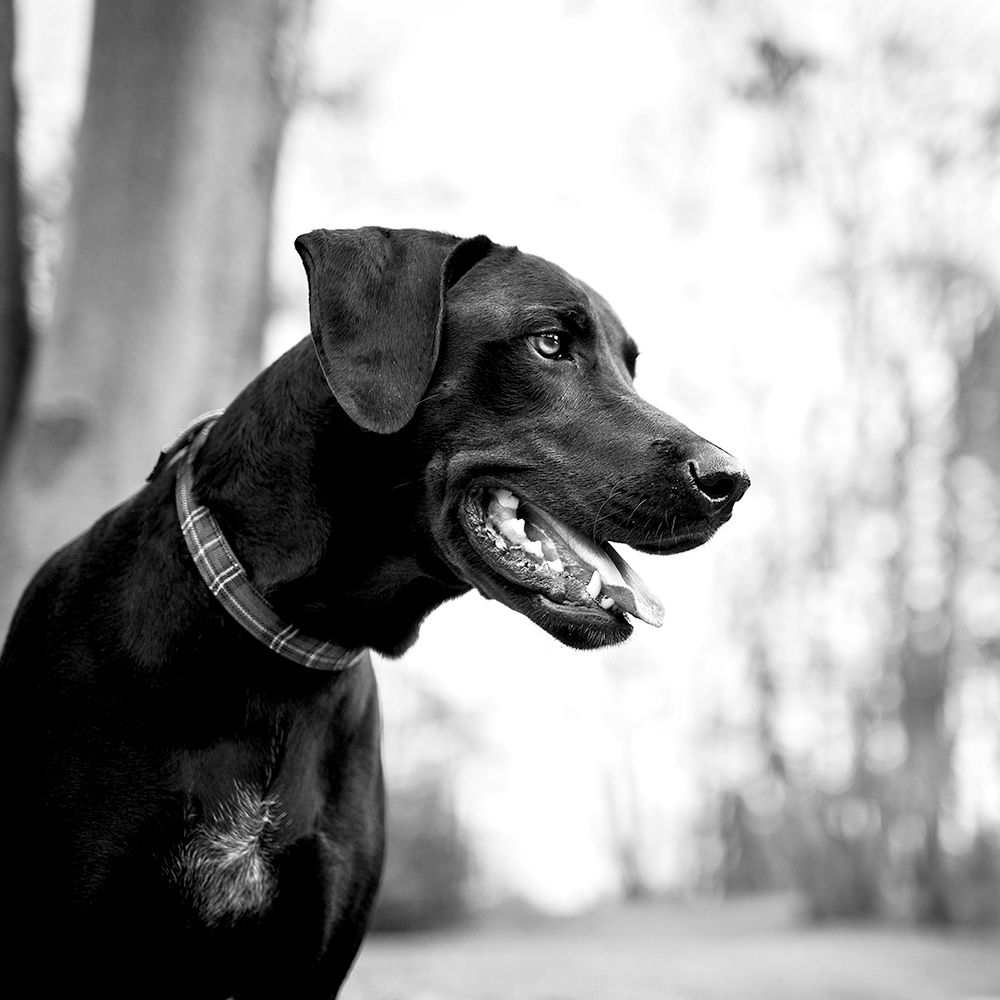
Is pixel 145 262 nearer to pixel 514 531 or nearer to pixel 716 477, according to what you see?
pixel 514 531

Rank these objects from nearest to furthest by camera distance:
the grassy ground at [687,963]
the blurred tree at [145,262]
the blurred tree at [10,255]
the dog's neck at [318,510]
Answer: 1. the dog's neck at [318,510]
2. the blurred tree at [145,262]
3. the blurred tree at [10,255]
4. the grassy ground at [687,963]

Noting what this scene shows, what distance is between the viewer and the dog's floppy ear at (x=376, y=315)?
2572 millimetres

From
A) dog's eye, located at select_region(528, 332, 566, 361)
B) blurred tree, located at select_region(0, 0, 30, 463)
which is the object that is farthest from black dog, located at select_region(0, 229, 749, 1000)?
blurred tree, located at select_region(0, 0, 30, 463)

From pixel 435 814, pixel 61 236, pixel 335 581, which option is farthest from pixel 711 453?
pixel 435 814

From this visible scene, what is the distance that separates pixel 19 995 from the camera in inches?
101

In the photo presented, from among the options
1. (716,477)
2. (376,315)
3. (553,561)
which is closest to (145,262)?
(376,315)

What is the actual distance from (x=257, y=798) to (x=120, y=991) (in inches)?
18.5

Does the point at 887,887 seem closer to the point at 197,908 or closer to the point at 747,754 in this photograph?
the point at 747,754

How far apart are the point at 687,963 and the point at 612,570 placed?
6266 mm

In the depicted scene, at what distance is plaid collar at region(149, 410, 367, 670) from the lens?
2.62 meters

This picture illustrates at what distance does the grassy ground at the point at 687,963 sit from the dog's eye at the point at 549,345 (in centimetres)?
451

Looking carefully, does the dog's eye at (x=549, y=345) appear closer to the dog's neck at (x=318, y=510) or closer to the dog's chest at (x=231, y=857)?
the dog's neck at (x=318, y=510)

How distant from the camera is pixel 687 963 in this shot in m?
8.18

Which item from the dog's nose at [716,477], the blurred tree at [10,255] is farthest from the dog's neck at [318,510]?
the blurred tree at [10,255]
